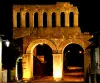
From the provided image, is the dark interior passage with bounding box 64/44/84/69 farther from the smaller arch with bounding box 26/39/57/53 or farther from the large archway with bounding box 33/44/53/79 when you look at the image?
the smaller arch with bounding box 26/39/57/53

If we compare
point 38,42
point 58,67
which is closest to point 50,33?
point 38,42

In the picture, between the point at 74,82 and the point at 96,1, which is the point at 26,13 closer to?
the point at 74,82

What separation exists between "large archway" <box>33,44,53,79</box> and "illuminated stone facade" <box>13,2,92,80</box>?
464 centimetres

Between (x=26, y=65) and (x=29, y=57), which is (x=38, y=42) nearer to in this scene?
(x=29, y=57)

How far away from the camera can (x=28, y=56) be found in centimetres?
4641

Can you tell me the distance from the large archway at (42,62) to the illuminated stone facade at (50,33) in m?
4.64

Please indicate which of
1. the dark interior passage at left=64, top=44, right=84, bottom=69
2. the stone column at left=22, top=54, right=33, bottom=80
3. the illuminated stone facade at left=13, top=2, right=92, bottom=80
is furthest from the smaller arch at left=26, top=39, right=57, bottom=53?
the dark interior passage at left=64, top=44, right=84, bottom=69

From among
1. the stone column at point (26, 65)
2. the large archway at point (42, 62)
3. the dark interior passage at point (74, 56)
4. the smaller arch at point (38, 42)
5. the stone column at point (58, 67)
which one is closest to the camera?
the stone column at point (26, 65)

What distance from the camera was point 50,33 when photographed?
47.2 metres

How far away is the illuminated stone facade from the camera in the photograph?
1829 inches

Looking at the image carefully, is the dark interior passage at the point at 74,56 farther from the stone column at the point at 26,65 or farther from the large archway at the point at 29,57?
the stone column at the point at 26,65

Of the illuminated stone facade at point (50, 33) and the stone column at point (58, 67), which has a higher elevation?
the illuminated stone facade at point (50, 33)

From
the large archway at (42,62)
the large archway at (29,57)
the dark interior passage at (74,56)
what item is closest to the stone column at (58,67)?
the large archway at (29,57)

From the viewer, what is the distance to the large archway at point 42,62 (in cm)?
5169
